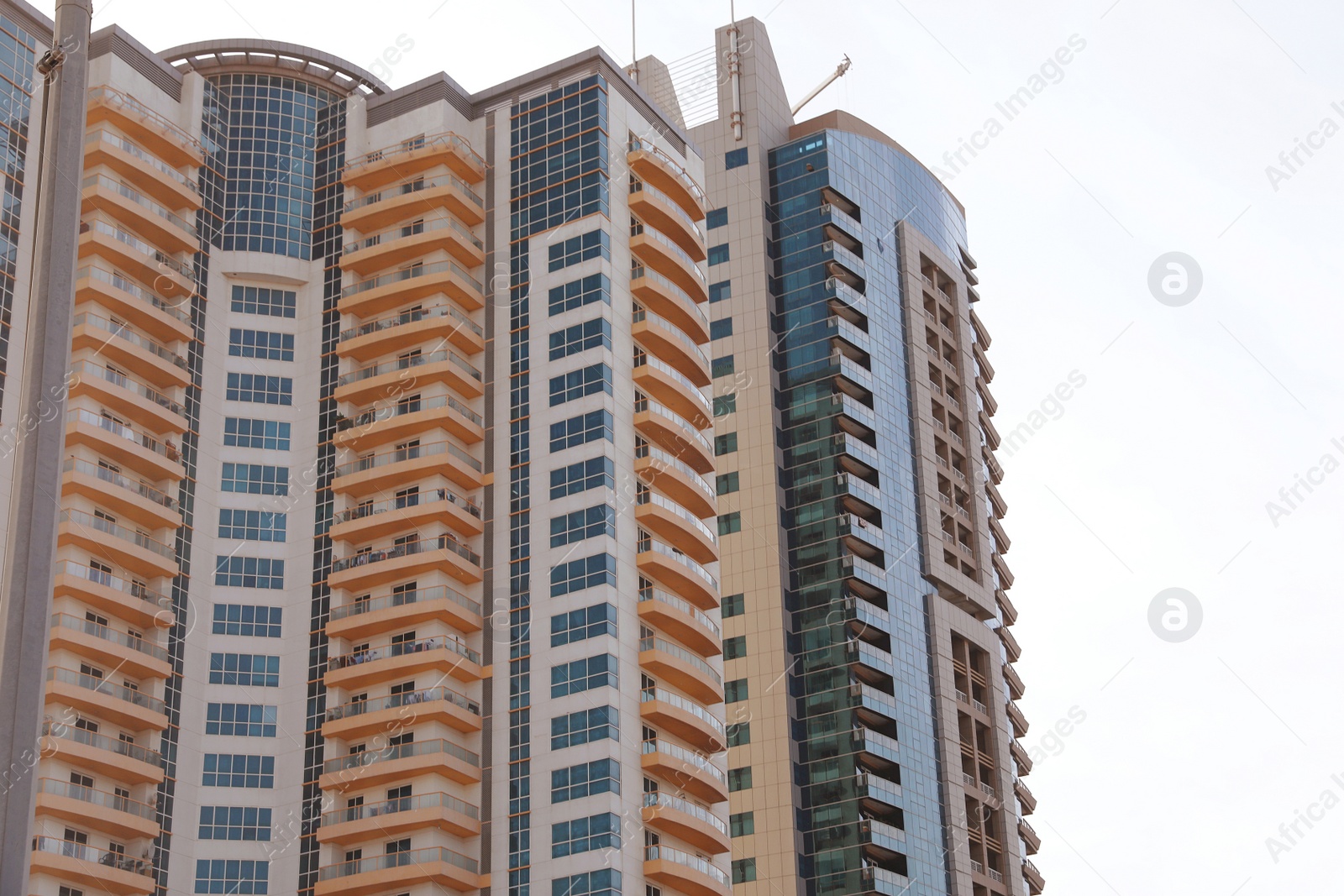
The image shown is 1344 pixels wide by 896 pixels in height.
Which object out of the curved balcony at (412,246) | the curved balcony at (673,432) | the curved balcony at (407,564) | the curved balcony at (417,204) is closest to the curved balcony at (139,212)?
the curved balcony at (412,246)

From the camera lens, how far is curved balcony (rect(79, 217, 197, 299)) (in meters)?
111

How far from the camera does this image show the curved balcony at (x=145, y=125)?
115 m

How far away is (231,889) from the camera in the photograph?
103188mm

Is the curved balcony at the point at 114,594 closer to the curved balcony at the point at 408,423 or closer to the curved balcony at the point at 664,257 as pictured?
the curved balcony at the point at 408,423

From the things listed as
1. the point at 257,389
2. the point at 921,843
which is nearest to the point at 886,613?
the point at 921,843

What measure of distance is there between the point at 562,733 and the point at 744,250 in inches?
2205

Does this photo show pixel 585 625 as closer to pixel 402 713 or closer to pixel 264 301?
pixel 402 713

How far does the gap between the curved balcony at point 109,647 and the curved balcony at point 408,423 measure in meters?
19.0

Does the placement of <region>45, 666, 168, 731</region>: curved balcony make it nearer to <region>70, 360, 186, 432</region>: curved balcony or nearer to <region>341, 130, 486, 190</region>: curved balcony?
<region>70, 360, 186, 432</region>: curved balcony

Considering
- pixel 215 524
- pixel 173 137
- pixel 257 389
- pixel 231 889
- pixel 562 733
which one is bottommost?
pixel 231 889

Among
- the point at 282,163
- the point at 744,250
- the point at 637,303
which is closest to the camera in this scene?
the point at 637,303

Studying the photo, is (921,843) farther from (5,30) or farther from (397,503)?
(5,30)

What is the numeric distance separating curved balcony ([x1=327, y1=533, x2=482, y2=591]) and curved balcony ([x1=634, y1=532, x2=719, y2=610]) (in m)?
10.9

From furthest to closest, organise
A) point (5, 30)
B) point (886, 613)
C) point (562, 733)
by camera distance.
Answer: point (886, 613) < point (5, 30) < point (562, 733)
